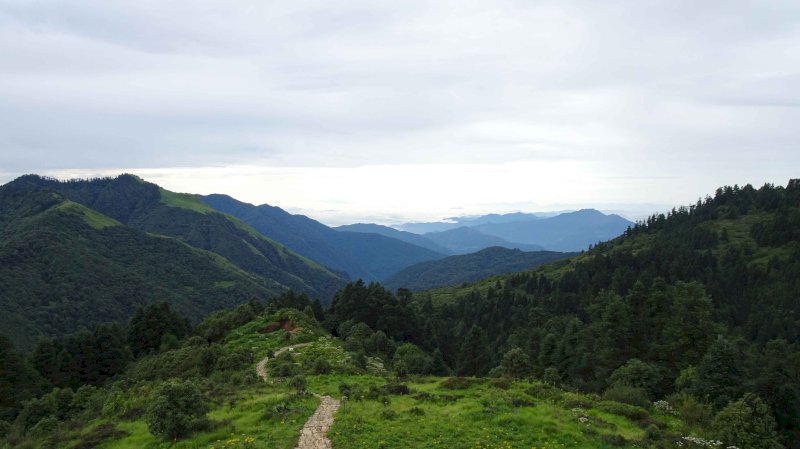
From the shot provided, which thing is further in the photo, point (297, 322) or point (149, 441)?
point (297, 322)

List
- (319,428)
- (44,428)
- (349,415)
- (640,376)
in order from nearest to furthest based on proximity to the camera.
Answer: (319,428)
(349,415)
(44,428)
(640,376)

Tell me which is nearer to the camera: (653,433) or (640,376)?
(653,433)

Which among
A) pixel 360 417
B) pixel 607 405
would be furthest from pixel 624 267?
pixel 360 417

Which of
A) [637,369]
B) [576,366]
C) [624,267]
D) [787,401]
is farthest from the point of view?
[624,267]

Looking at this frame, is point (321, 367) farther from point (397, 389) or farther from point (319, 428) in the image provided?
point (319, 428)

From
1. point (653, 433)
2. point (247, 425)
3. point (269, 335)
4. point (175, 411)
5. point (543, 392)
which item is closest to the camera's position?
point (653, 433)

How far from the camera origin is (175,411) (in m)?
25.6

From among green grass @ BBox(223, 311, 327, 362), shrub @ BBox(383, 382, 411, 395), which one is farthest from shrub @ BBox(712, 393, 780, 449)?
green grass @ BBox(223, 311, 327, 362)

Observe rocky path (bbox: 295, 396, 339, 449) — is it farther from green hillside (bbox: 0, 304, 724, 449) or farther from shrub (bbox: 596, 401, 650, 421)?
shrub (bbox: 596, 401, 650, 421)

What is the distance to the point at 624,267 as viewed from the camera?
15012 centimetres

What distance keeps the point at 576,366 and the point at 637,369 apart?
748 inches

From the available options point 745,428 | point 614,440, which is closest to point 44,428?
point 614,440

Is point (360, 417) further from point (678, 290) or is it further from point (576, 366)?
point (678, 290)

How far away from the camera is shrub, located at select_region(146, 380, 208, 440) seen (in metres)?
25.2
